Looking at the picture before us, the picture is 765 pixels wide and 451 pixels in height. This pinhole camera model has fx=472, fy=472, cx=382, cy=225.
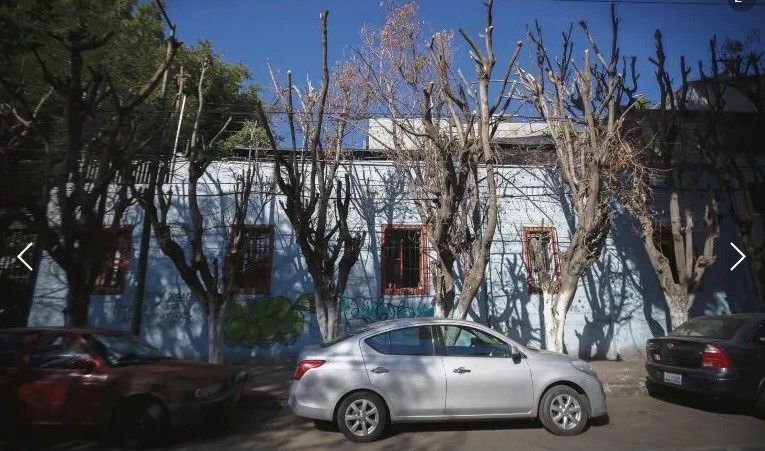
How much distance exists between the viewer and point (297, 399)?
18.6ft

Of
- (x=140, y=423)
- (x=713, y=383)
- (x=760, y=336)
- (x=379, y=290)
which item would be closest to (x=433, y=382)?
(x=140, y=423)

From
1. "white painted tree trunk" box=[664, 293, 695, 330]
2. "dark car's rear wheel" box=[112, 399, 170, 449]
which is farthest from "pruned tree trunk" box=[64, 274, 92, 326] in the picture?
"white painted tree trunk" box=[664, 293, 695, 330]

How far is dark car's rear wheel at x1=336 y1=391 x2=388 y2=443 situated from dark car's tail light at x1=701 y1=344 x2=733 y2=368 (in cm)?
472

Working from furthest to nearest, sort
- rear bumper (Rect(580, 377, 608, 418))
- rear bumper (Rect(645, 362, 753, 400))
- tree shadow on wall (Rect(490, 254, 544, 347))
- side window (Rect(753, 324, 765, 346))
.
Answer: tree shadow on wall (Rect(490, 254, 544, 347))
side window (Rect(753, 324, 765, 346))
rear bumper (Rect(645, 362, 753, 400))
rear bumper (Rect(580, 377, 608, 418))

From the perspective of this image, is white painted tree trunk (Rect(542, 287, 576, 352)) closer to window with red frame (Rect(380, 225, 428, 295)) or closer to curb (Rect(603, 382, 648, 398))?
curb (Rect(603, 382, 648, 398))

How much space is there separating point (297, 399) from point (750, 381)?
240 inches

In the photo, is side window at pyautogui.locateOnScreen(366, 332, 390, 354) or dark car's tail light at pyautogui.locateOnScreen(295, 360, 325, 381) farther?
side window at pyautogui.locateOnScreen(366, 332, 390, 354)

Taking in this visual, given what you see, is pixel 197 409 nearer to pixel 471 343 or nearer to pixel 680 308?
pixel 471 343

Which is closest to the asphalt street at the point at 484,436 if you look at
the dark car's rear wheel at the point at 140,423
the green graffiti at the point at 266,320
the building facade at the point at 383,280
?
the dark car's rear wheel at the point at 140,423

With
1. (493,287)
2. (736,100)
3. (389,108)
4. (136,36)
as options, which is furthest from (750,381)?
(136,36)

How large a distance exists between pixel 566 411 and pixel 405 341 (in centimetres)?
216

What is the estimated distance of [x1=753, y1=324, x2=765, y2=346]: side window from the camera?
22.1ft

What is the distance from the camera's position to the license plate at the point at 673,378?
7.02m

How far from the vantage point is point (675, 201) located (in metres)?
10.8
